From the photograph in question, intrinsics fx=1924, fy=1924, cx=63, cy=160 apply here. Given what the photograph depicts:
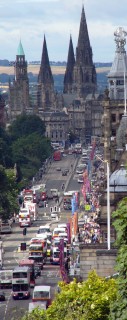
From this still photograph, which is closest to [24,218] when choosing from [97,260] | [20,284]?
[20,284]

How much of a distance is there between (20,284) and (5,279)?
16.5 feet

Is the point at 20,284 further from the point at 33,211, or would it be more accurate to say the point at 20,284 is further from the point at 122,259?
the point at 33,211

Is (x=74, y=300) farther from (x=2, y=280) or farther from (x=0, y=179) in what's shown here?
(x=0, y=179)

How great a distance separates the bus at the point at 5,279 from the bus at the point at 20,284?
149 centimetres

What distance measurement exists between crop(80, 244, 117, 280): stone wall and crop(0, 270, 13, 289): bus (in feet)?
95.2

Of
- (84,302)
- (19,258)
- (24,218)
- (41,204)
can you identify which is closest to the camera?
(84,302)

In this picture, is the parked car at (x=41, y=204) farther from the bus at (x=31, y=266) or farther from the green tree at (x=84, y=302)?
the green tree at (x=84, y=302)

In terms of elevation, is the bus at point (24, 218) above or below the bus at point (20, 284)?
below

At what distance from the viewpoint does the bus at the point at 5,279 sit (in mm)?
97938

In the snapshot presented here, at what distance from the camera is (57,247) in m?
115

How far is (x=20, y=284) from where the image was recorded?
94.0m

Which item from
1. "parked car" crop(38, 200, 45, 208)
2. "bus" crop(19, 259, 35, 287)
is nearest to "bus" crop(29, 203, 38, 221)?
"parked car" crop(38, 200, 45, 208)

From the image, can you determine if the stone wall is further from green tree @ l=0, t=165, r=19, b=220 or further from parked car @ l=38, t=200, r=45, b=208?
parked car @ l=38, t=200, r=45, b=208

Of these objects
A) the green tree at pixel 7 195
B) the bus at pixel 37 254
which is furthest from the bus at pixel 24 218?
the bus at pixel 37 254
